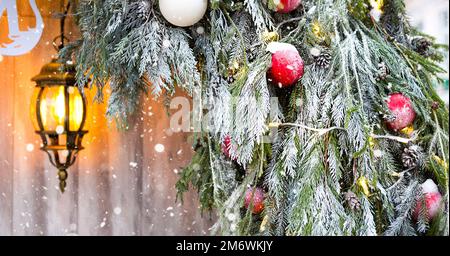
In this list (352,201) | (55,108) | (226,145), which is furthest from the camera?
(55,108)

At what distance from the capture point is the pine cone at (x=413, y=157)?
91cm

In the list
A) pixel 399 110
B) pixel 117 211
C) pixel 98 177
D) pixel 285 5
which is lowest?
pixel 117 211

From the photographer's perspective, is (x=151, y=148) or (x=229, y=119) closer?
(x=229, y=119)

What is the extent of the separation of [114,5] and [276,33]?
33 cm

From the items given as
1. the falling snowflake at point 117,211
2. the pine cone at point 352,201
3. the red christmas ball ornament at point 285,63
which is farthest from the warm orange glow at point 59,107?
the pine cone at point 352,201

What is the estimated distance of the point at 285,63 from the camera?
2.97ft

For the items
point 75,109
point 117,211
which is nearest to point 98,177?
point 117,211

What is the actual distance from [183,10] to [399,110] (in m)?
0.45

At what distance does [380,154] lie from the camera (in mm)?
913

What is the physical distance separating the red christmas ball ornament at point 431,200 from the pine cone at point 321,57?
0.29m

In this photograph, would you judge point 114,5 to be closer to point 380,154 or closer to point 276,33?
point 276,33

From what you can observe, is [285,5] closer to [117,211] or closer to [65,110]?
[65,110]

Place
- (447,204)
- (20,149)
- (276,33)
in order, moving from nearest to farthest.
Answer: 1. (447,204)
2. (276,33)
3. (20,149)
